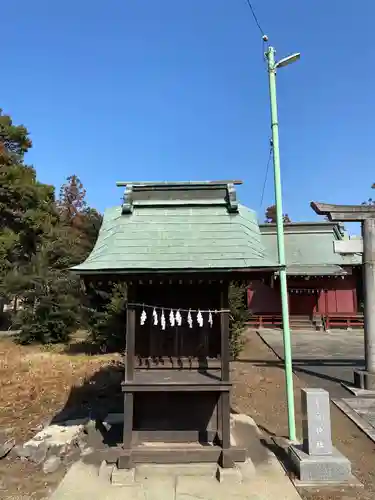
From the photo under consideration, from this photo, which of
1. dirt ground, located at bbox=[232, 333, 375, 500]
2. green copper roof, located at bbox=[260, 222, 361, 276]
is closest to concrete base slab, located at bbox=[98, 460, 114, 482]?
dirt ground, located at bbox=[232, 333, 375, 500]

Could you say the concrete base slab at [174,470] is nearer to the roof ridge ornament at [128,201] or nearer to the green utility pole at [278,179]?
the green utility pole at [278,179]

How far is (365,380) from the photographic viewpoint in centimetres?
1077

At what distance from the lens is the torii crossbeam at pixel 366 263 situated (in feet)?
36.1

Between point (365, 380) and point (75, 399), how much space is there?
8534 millimetres

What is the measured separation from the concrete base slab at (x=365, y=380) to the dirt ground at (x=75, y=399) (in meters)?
1.56

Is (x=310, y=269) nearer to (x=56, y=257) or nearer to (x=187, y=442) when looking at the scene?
(x=56, y=257)

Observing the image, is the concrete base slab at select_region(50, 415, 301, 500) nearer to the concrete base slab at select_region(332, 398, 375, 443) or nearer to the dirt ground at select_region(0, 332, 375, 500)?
the dirt ground at select_region(0, 332, 375, 500)

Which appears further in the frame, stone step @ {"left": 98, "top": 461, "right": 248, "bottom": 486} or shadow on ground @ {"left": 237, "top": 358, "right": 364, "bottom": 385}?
shadow on ground @ {"left": 237, "top": 358, "right": 364, "bottom": 385}

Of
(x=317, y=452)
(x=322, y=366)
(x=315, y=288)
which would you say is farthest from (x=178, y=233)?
(x=315, y=288)

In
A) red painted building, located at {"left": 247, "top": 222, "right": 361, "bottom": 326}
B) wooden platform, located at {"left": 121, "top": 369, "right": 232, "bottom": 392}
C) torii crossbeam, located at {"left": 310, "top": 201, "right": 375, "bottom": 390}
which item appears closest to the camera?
wooden platform, located at {"left": 121, "top": 369, "right": 232, "bottom": 392}

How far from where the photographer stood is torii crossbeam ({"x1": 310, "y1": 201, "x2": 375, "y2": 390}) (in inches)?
433

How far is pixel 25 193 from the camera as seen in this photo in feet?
100

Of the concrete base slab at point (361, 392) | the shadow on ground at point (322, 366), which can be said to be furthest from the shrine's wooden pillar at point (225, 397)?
the shadow on ground at point (322, 366)

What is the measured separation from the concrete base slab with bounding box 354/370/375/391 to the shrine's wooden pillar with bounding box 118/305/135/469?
7.24 m
